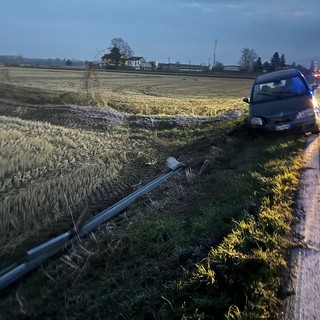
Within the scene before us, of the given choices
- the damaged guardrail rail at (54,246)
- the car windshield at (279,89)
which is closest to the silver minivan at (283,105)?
the car windshield at (279,89)

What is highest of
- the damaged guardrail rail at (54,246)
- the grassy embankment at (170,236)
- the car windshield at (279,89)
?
the car windshield at (279,89)

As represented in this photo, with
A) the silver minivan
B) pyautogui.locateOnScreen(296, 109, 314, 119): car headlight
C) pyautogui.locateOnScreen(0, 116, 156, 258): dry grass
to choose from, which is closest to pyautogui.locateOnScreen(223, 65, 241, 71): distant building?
the silver minivan

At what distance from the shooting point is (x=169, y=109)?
22391 millimetres

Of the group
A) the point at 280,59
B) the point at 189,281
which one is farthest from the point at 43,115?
the point at 280,59

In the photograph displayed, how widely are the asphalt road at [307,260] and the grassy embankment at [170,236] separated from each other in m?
0.15

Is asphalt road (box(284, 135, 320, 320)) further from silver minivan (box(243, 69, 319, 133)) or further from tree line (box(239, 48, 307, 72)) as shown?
tree line (box(239, 48, 307, 72))

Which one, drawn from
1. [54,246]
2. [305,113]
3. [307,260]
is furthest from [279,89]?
[307,260]

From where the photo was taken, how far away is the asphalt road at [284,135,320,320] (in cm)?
375

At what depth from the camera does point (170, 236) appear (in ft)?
19.5

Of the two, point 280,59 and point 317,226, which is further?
point 280,59

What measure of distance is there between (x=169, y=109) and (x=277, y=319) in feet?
63.1

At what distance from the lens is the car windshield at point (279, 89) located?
12.5m

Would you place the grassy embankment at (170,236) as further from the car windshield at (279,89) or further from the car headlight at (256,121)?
the car windshield at (279,89)

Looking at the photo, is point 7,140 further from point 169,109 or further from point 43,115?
point 169,109
